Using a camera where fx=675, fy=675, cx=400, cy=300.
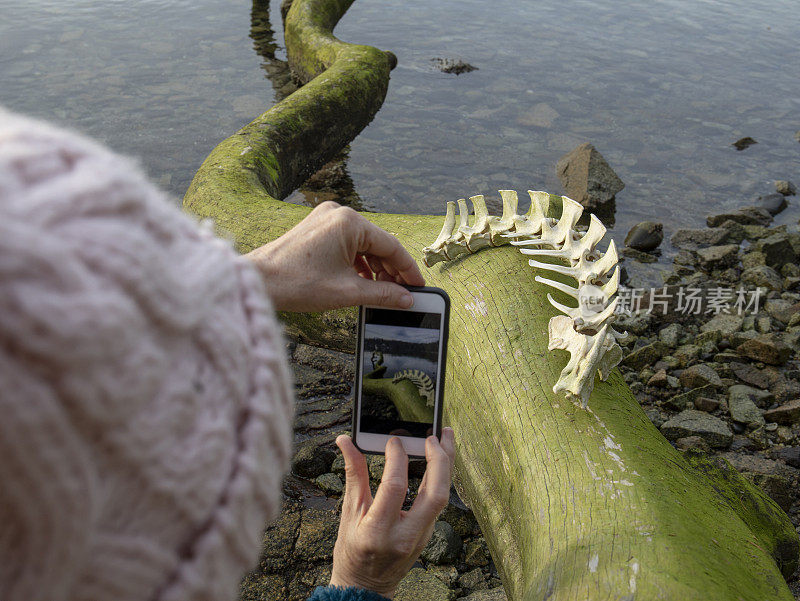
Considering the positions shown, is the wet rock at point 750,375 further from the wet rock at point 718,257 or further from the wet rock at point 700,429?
the wet rock at point 718,257

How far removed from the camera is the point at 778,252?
18.3 ft

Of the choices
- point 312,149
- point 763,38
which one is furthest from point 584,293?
point 763,38

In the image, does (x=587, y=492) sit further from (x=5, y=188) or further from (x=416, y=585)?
(x=5, y=188)

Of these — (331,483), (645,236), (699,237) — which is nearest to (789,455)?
(331,483)

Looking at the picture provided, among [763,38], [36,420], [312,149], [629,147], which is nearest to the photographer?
[36,420]

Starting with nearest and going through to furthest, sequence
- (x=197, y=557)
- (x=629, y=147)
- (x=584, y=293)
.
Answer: (x=197, y=557), (x=584, y=293), (x=629, y=147)

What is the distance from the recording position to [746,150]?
27.2ft

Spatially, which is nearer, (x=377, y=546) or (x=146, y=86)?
(x=377, y=546)

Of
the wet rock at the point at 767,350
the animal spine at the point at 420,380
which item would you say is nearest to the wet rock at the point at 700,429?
the wet rock at the point at 767,350

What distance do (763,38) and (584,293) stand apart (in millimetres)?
11763

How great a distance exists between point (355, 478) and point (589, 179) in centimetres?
576

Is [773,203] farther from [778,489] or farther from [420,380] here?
[420,380]

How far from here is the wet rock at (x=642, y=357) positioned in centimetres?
438

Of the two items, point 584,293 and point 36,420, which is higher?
point 36,420
